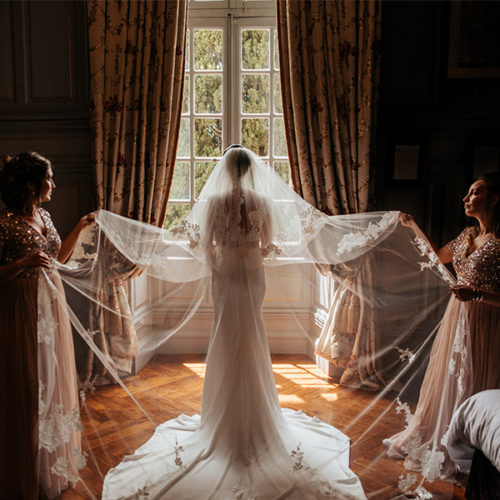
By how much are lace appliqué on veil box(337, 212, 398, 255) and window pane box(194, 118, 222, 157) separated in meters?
1.74

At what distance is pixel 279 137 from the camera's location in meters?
3.82

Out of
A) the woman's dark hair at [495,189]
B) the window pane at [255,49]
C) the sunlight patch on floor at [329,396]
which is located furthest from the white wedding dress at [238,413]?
the window pane at [255,49]

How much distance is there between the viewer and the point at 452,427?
2.03m

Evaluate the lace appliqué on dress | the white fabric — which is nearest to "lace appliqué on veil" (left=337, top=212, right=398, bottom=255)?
the lace appliqué on dress

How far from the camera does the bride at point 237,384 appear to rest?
2191 mm

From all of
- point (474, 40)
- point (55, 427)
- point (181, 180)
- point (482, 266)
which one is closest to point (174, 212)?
point (181, 180)

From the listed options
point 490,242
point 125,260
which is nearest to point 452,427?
point 490,242

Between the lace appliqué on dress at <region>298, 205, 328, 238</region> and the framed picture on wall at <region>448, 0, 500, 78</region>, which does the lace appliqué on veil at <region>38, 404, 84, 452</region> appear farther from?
the framed picture on wall at <region>448, 0, 500, 78</region>

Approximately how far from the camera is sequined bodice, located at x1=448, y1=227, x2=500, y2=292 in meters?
2.22

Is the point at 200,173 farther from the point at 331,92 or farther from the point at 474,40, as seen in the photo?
the point at 474,40

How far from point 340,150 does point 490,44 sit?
1328mm

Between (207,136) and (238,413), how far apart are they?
2360 millimetres

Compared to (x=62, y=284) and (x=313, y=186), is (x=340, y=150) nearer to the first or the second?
(x=313, y=186)

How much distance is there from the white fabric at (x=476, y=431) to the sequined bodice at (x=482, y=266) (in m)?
0.53
